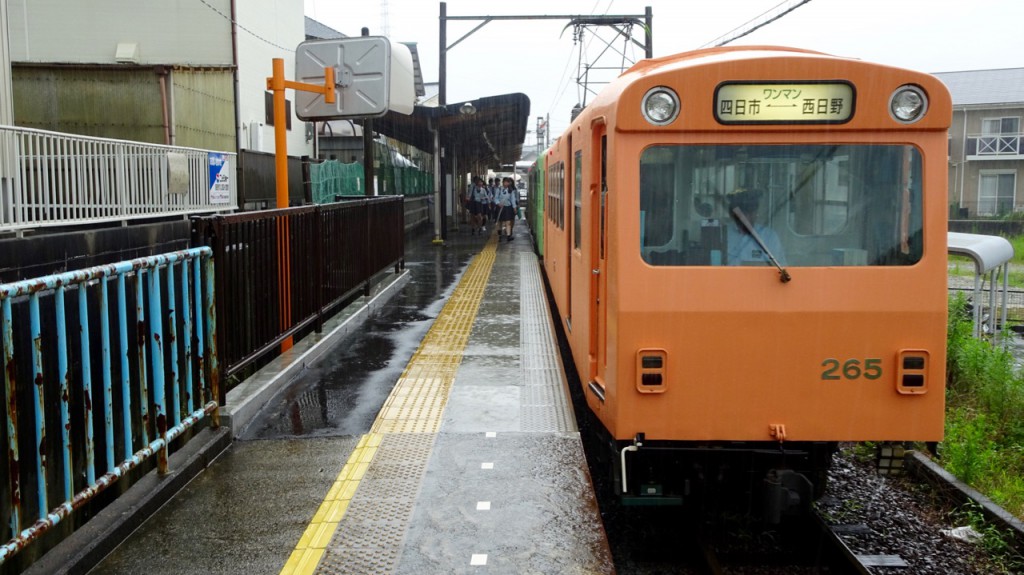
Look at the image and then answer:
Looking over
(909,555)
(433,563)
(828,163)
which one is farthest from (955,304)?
(433,563)

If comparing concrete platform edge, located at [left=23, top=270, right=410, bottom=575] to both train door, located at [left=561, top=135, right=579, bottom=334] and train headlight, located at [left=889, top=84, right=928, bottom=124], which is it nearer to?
train door, located at [left=561, top=135, right=579, bottom=334]

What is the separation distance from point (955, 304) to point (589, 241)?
7.49 metres

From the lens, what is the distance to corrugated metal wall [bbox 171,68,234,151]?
56.5ft

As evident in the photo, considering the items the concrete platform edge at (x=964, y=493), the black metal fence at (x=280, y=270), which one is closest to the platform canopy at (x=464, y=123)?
the black metal fence at (x=280, y=270)

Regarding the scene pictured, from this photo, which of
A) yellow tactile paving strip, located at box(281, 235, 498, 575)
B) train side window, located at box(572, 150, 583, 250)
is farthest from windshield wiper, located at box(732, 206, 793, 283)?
yellow tactile paving strip, located at box(281, 235, 498, 575)

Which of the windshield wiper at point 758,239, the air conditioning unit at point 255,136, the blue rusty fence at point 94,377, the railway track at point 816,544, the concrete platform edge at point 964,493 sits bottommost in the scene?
the railway track at point 816,544

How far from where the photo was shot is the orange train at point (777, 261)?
4.71 meters

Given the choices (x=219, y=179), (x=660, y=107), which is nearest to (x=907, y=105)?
(x=660, y=107)

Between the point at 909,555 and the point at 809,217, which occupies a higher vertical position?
the point at 809,217

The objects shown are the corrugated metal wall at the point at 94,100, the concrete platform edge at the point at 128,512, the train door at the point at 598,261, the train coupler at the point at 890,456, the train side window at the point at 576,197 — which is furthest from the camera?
the corrugated metal wall at the point at 94,100

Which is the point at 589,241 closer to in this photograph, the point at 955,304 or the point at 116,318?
the point at 116,318

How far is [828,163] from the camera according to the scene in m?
4.79

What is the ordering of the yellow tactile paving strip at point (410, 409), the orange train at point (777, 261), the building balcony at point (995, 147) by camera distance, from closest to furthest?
the yellow tactile paving strip at point (410, 409)
the orange train at point (777, 261)
the building balcony at point (995, 147)

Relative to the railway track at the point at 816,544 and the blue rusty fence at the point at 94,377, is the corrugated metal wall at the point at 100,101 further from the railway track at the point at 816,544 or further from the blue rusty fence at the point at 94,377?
the railway track at the point at 816,544
